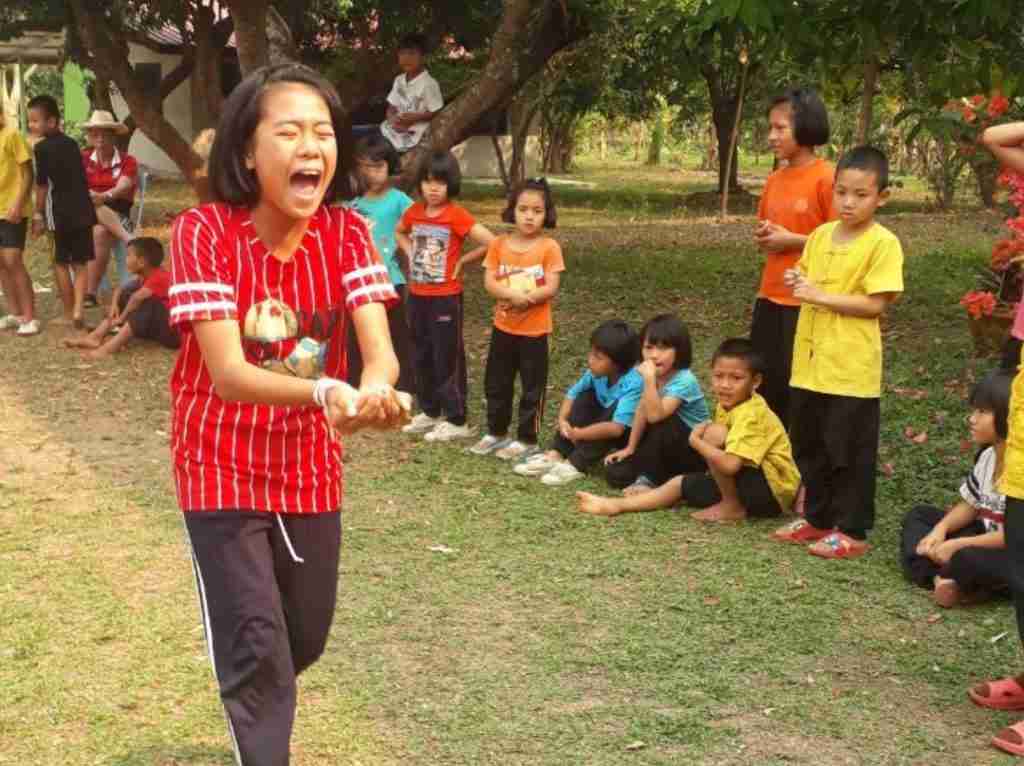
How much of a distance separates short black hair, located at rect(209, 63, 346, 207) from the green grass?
164cm

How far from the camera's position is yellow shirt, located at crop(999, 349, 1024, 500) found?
12.5 feet

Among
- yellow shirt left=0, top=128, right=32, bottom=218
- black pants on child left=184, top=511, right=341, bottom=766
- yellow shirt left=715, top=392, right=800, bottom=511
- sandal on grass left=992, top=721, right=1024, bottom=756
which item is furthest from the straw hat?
sandal on grass left=992, top=721, right=1024, bottom=756

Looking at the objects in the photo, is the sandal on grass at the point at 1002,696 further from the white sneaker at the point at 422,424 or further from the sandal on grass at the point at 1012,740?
the white sneaker at the point at 422,424

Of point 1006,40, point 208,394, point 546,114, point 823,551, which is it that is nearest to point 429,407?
point 823,551

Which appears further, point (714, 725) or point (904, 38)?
point (904, 38)

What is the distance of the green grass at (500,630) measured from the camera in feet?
13.0

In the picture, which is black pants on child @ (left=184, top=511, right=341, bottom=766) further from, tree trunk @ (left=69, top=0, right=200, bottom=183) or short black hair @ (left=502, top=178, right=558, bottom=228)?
tree trunk @ (left=69, top=0, right=200, bottom=183)

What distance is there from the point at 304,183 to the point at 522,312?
4.22m

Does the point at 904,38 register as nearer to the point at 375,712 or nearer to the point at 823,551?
the point at 823,551

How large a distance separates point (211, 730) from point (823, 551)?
2705mm

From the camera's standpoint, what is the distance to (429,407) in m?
8.02

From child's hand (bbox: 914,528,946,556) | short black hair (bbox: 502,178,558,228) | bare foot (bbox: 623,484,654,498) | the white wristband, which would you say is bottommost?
bare foot (bbox: 623,484,654,498)

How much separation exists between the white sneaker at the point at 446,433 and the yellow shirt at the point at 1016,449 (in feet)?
13.9

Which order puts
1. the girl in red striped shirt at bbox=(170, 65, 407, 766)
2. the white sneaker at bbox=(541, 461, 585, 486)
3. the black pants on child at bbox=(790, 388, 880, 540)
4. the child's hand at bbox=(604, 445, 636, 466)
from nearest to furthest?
the girl in red striped shirt at bbox=(170, 65, 407, 766) → the black pants on child at bbox=(790, 388, 880, 540) → the child's hand at bbox=(604, 445, 636, 466) → the white sneaker at bbox=(541, 461, 585, 486)
